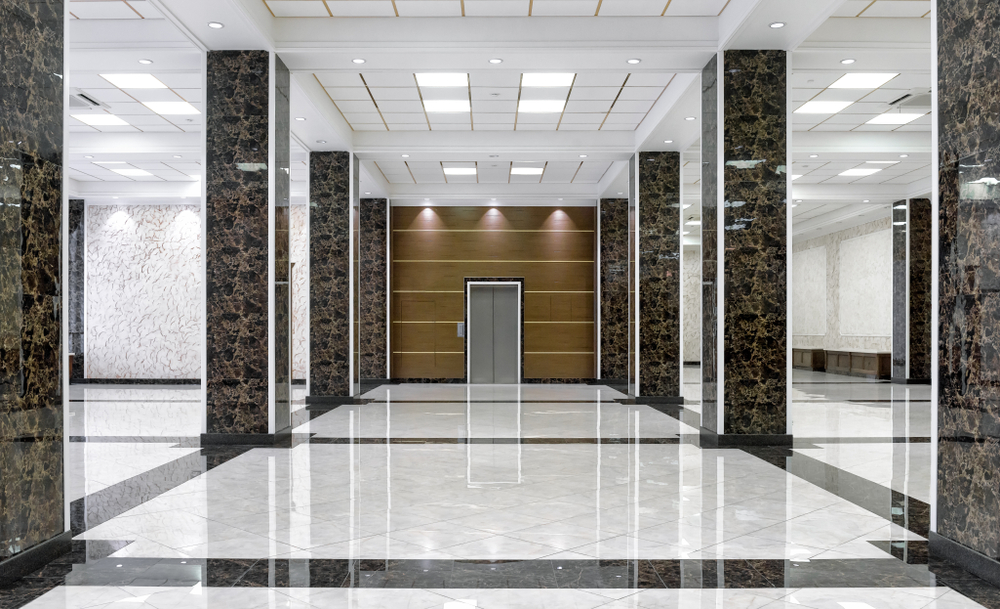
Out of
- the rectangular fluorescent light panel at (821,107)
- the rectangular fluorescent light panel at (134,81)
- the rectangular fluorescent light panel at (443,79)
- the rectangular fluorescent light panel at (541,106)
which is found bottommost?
the rectangular fluorescent light panel at (134,81)

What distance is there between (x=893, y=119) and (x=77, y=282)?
741 inches

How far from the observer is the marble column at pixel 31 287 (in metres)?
4.36

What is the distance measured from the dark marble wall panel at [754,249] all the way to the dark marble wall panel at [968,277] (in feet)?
13.1

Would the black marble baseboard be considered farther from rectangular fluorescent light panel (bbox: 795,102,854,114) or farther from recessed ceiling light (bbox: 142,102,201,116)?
rectangular fluorescent light panel (bbox: 795,102,854,114)

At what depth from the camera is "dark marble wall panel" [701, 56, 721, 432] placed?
9047 mm

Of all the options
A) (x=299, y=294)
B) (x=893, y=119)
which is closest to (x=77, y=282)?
(x=299, y=294)

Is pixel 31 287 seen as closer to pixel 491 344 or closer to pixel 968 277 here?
pixel 968 277

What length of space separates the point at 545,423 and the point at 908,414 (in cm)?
634

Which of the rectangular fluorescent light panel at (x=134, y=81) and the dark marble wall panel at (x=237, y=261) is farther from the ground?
the rectangular fluorescent light panel at (x=134, y=81)

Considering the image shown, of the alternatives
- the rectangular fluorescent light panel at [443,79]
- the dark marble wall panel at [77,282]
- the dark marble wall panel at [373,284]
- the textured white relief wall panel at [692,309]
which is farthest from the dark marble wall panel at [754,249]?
the textured white relief wall panel at [692,309]

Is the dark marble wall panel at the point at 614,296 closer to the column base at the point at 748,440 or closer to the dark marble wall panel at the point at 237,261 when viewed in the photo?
the column base at the point at 748,440

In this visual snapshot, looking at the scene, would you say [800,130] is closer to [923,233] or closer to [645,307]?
[645,307]

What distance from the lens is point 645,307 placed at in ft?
46.0

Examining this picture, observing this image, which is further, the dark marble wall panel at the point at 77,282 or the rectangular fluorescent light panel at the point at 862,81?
the dark marble wall panel at the point at 77,282
